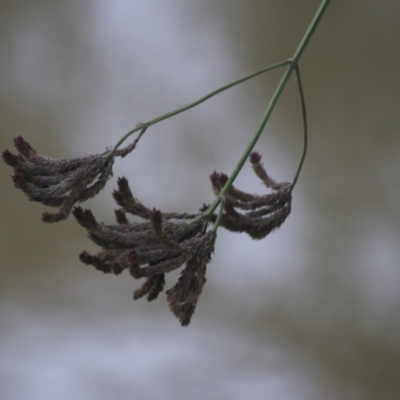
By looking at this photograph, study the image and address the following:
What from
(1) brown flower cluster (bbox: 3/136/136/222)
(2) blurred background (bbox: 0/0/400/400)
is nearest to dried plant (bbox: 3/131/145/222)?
(1) brown flower cluster (bbox: 3/136/136/222)

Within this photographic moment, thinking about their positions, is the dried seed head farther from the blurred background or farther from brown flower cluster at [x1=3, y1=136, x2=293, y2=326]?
the blurred background

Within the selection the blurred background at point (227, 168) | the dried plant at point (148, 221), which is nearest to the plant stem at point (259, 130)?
the dried plant at point (148, 221)

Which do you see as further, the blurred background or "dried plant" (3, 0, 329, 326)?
the blurred background

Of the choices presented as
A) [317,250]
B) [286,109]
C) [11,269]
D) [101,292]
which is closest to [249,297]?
[317,250]

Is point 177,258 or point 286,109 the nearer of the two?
point 177,258

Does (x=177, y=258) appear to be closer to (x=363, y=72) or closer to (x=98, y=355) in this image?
(x=98, y=355)

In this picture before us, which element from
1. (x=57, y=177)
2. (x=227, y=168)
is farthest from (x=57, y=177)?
(x=227, y=168)

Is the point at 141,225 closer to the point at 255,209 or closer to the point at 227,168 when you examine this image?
the point at 255,209
